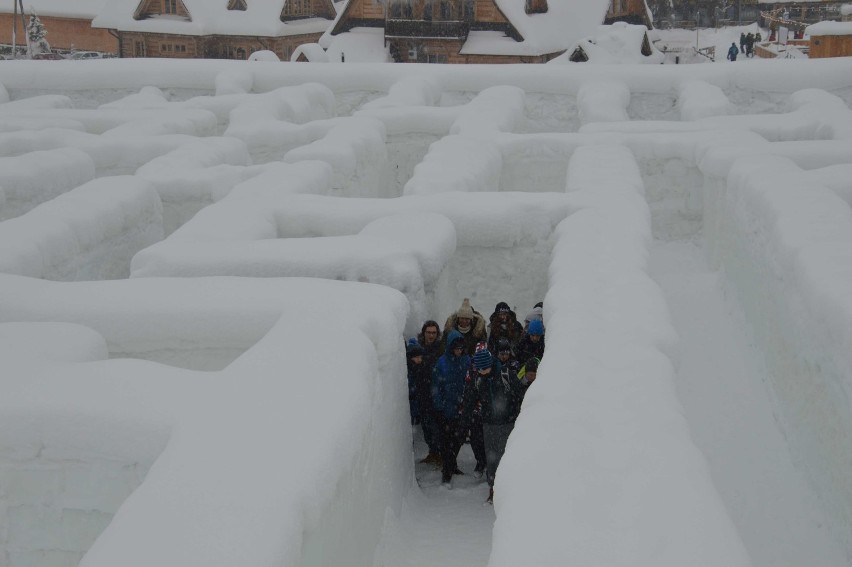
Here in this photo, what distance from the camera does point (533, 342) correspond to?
618cm

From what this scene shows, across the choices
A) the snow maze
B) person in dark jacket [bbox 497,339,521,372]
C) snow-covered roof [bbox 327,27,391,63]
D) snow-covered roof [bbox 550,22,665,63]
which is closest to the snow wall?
the snow maze

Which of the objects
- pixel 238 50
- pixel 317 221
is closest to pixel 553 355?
pixel 317 221

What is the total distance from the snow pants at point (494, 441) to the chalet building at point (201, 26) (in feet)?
74.7

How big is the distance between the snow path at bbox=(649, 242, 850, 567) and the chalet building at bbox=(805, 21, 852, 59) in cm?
1294

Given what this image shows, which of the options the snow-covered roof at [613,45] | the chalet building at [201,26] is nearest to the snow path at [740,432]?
the snow-covered roof at [613,45]

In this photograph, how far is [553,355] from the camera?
4.82 metres

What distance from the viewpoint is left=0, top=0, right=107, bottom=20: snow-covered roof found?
108 feet

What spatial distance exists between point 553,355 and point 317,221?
3093 mm

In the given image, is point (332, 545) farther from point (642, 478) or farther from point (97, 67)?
point (97, 67)

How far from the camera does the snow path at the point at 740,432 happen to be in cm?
534

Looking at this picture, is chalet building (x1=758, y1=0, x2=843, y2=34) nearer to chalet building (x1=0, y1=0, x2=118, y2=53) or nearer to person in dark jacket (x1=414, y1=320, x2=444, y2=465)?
chalet building (x1=0, y1=0, x2=118, y2=53)

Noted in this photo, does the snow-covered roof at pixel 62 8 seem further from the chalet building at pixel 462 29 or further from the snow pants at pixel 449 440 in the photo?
the snow pants at pixel 449 440

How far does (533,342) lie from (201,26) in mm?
22708

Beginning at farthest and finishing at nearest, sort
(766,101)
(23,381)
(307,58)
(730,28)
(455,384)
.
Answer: (730,28), (307,58), (766,101), (455,384), (23,381)
